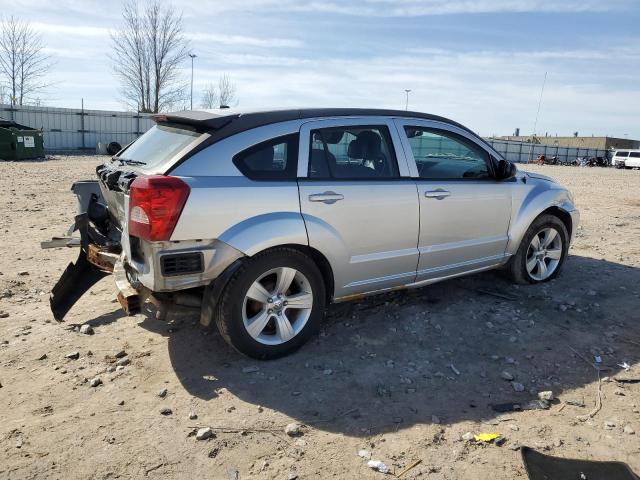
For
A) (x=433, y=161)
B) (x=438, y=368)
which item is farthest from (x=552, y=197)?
(x=438, y=368)

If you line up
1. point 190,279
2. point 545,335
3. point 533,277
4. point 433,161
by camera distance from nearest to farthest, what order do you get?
point 190,279 < point 545,335 < point 433,161 < point 533,277

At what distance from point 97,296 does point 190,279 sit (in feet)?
7.00

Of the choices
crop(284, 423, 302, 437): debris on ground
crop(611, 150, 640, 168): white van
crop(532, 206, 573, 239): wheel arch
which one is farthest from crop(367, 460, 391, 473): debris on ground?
crop(611, 150, 640, 168): white van

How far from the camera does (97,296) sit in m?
5.03

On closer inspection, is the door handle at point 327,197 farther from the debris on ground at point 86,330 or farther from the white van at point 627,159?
the white van at point 627,159

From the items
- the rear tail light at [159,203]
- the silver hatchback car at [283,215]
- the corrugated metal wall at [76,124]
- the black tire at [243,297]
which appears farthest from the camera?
Result: the corrugated metal wall at [76,124]

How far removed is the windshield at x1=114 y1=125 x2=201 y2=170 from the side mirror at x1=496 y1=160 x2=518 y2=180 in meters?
2.81

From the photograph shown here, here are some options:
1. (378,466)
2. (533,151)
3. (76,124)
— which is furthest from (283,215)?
(533,151)

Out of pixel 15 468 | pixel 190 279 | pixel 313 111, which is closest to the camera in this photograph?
pixel 15 468

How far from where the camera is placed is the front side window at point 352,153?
388 centimetres

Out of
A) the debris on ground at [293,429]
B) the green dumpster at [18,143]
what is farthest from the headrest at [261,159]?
the green dumpster at [18,143]

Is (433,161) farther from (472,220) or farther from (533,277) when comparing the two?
(533,277)

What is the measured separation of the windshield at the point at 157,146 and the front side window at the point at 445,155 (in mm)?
1837

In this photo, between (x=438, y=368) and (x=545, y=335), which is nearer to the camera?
(x=438, y=368)
